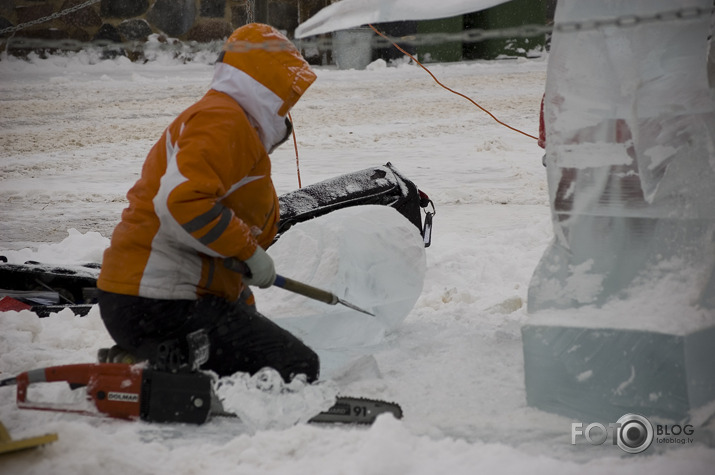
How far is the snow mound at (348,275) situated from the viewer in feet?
10.4

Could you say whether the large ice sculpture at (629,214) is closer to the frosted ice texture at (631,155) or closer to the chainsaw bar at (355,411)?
the frosted ice texture at (631,155)

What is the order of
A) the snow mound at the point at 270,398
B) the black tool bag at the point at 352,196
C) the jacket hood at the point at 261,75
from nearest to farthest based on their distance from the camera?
the snow mound at the point at 270,398
the jacket hood at the point at 261,75
the black tool bag at the point at 352,196

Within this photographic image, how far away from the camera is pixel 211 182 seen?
2.34 metres

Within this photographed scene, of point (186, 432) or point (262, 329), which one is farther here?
point (262, 329)

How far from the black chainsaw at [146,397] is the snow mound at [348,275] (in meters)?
0.73

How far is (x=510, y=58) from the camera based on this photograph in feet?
45.0

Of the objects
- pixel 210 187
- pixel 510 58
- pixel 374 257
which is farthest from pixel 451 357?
pixel 510 58

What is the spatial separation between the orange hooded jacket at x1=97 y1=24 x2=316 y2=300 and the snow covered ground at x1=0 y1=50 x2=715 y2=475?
1.49 feet

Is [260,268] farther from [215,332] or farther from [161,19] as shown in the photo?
[161,19]

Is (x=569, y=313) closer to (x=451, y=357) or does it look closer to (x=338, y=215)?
(x=451, y=357)

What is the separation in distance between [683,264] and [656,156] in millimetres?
319

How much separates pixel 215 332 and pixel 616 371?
1.21 meters

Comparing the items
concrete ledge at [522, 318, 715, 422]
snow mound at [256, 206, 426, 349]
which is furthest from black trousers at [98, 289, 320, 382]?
concrete ledge at [522, 318, 715, 422]

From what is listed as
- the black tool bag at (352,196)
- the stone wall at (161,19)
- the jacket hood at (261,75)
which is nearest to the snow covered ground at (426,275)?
the black tool bag at (352,196)
